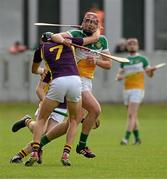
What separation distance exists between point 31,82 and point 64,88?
22505mm

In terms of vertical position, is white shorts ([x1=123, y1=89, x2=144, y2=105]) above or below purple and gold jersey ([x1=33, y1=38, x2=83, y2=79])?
below

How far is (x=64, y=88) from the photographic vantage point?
15.5 metres

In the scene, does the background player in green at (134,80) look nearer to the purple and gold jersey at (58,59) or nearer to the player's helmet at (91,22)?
the player's helmet at (91,22)

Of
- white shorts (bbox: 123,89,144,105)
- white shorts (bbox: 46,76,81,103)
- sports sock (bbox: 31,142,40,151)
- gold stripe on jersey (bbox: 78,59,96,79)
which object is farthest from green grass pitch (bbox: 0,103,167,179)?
gold stripe on jersey (bbox: 78,59,96,79)

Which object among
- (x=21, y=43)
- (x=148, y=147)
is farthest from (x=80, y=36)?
(x=21, y=43)

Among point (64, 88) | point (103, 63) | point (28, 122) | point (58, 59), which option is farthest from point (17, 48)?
point (64, 88)

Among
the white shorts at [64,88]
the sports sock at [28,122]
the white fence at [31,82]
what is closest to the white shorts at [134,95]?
the sports sock at [28,122]

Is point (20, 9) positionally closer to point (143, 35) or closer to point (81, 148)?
point (143, 35)

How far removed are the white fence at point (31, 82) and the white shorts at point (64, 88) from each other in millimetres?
22108

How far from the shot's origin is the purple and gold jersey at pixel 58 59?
15.5 meters

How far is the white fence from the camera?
125 feet

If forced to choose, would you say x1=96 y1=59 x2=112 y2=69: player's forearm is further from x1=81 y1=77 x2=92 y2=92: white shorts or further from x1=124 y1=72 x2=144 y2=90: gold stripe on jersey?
x1=124 y1=72 x2=144 y2=90: gold stripe on jersey

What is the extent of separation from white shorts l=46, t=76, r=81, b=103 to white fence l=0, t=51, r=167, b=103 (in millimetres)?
22108

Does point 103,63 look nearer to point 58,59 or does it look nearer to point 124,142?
point 58,59
